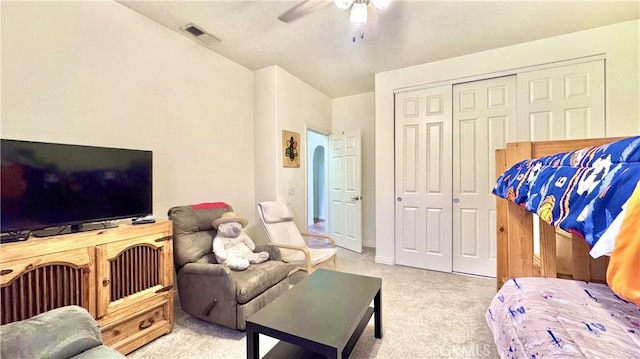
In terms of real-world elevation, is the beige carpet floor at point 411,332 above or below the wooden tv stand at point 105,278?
below

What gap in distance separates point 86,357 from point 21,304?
654 millimetres

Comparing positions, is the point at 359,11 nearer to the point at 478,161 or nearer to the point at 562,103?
the point at 478,161

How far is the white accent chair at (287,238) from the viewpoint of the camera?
270cm

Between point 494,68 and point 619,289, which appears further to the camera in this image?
A: point 494,68

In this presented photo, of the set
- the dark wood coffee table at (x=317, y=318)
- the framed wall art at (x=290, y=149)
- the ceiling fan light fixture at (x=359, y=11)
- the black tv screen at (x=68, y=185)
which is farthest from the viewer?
the framed wall art at (x=290, y=149)

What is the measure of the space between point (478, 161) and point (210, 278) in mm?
3023

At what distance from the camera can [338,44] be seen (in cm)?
280

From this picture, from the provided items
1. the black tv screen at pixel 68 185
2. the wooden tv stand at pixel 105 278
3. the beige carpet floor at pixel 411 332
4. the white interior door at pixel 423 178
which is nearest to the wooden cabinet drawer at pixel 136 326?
the wooden tv stand at pixel 105 278

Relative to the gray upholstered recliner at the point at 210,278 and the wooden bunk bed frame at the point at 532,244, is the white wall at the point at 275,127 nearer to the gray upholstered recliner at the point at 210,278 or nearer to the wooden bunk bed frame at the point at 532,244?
the gray upholstered recliner at the point at 210,278

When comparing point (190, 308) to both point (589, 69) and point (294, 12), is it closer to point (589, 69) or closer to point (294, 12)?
point (294, 12)

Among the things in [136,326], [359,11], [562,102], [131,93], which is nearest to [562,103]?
[562,102]

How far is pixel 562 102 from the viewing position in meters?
2.70

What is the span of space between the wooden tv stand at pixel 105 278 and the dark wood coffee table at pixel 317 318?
915 mm

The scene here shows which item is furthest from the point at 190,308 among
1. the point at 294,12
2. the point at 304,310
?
the point at 294,12
